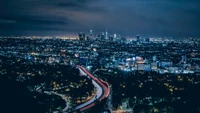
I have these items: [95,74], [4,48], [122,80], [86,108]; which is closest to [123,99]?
[86,108]

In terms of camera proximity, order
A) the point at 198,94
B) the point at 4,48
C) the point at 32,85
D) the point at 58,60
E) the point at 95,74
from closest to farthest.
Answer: the point at 198,94 < the point at 32,85 < the point at 95,74 < the point at 58,60 < the point at 4,48

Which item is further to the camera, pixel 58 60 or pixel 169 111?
pixel 58 60

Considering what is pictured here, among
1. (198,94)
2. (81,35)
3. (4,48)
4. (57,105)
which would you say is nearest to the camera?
(57,105)

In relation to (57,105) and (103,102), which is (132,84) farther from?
(57,105)

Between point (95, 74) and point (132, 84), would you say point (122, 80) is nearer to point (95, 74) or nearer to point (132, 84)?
point (132, 84)

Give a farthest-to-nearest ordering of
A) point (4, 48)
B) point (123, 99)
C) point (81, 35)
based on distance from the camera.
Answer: point (81, 35), point (4, 48), point (123, 99)

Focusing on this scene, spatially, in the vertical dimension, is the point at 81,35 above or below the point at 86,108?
above

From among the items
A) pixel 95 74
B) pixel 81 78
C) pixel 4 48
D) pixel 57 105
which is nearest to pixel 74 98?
pixel 57 105

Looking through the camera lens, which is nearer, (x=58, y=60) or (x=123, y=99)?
(x=123, y=99)

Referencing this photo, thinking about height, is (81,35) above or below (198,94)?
above
